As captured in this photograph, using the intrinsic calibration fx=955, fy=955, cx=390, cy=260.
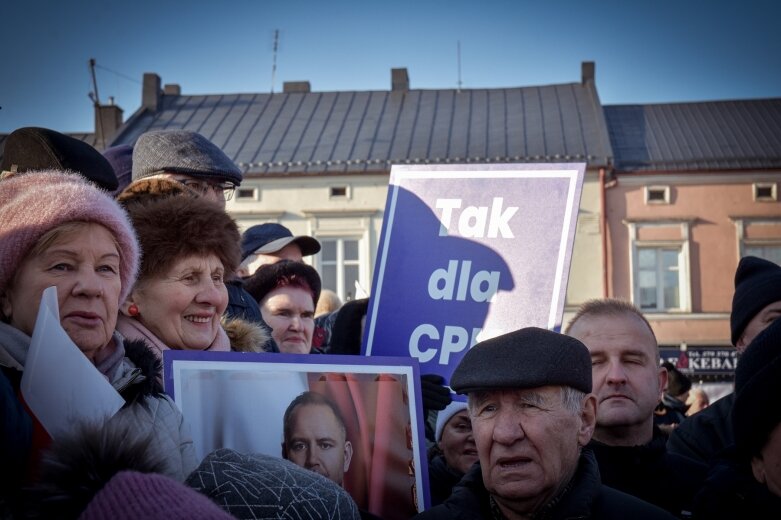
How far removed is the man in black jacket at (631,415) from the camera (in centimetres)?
333

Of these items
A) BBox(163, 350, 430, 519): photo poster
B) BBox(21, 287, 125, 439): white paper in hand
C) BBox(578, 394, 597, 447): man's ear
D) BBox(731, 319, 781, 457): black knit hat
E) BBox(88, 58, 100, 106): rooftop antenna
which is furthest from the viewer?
BBox(88, 58, 100, 106): rooftop antenna

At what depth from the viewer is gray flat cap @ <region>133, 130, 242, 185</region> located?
396 cm

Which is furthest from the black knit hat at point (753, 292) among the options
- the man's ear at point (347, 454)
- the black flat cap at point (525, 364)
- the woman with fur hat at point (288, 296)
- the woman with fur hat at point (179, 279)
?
the woman with fur hat at point (179, 279)

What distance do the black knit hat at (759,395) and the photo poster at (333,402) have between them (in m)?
0.92

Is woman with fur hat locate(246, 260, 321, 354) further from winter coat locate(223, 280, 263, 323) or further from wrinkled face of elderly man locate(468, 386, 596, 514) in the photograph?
wrinkled face of elderly man locate(468, 386, 596, 514)

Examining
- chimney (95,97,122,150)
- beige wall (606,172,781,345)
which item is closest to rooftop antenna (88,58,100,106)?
chimney (95,97,122,150)

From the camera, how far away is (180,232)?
3047 mm

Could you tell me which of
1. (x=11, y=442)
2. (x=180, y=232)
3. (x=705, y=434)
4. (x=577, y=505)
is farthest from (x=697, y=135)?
(x=11, y=442)

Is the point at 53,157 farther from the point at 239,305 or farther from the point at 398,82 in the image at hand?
the point at 398,82

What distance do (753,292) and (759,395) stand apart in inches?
65.1

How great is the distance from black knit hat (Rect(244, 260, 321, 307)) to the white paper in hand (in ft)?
7.89

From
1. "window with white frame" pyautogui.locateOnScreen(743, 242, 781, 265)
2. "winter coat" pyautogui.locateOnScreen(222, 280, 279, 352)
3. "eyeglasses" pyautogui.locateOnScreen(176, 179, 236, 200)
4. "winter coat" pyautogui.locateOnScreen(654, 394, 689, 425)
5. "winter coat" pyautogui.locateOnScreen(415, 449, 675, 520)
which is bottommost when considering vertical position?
"winter coat" pyautogui.locateOnScreen(654, 394, 689, 425)

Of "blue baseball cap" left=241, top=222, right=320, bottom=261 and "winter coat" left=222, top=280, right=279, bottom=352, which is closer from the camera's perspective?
"winter coat" left=222, top=280, right=279, bottom=352

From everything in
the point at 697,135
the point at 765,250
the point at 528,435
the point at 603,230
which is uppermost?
the point at 697,135
